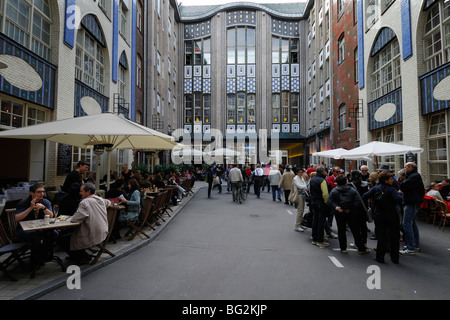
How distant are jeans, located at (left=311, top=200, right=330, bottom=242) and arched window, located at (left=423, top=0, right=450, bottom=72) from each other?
852cm

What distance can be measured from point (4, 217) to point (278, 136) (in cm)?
2658

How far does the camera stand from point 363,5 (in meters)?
15.3

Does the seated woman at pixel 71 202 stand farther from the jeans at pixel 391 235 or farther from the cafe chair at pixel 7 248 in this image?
the jeans at pixel 391 235

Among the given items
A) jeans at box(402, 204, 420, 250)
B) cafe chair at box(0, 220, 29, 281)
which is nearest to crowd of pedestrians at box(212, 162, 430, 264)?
jeans at box(402, 204, 420, 250)

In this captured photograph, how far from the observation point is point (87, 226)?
4145 mm

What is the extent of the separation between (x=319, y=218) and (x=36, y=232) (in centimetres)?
546

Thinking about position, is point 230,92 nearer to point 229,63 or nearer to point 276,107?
point 229,63

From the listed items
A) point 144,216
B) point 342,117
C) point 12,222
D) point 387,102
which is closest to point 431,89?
point 387,102

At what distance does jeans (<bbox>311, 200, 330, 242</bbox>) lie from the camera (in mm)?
5637

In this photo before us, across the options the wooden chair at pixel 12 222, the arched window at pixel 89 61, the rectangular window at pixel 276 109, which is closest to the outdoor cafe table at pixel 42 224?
the wooden chair at pixel 12 222

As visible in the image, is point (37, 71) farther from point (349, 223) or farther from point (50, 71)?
point (349, 223)

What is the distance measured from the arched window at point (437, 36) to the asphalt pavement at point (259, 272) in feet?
23.9

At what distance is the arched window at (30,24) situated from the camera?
7.71m

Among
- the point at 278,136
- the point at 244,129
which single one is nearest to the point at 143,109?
the point at 244,129
